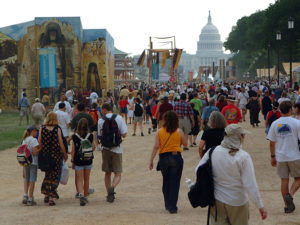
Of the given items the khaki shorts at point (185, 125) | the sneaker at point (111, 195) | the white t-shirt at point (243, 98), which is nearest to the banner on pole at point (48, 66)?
the white t-shirt at point (243, 98)

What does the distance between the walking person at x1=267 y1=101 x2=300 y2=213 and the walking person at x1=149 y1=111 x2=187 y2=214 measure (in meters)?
1.31

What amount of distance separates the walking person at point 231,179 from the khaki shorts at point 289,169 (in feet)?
9.99

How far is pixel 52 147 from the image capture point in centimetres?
999

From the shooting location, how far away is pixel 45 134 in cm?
995

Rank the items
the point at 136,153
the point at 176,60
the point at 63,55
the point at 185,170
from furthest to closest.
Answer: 1. the point at 176,60
2. the point at 63,55
3. the point at 136,153
4. the point at 185,170

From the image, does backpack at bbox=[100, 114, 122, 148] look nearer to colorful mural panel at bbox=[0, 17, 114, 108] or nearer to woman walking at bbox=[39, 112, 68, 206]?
woman walking at bbox=[39, 112, 68, 206]

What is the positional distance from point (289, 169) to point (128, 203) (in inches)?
104

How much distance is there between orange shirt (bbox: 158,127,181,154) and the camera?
9.00 meters

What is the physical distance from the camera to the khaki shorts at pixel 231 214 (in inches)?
Answer: 236

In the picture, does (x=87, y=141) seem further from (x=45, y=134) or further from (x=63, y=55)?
(x=63, y=55)

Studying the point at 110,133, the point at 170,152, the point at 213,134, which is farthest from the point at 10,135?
the point at 213,134

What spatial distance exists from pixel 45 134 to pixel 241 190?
469cm

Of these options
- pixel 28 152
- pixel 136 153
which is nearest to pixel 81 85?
pixel 136 153

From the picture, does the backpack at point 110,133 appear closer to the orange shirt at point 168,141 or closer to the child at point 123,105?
the orange shirt at point 168,141
